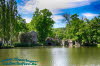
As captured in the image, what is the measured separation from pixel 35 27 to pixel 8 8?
66.1 feet

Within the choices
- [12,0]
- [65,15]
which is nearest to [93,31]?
[65,15]

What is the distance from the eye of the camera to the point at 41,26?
5644cm

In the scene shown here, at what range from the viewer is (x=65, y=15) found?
59938mm

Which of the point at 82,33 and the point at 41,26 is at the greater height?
the point at 41,26

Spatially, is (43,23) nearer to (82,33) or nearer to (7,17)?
(82,33)

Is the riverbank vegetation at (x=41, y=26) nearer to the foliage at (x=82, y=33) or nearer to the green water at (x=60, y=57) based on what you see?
the foliage at (x=82, y=33)

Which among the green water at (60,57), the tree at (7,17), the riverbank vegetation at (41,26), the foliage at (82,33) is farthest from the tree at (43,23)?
the green water at (60,57)

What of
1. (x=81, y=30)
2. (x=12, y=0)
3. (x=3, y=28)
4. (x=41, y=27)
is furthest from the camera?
(x=41, y=27)

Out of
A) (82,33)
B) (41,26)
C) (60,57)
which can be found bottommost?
(60,57)

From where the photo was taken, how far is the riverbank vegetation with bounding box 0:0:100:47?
36500mm

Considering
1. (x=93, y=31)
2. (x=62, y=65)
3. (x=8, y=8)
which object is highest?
(x=8, y=8)

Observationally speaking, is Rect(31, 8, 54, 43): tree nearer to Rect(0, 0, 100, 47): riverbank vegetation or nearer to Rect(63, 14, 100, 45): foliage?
Rect(0, 0, 100, 47): riverbank vegetation

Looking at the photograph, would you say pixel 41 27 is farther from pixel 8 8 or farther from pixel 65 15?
pixel 8 8

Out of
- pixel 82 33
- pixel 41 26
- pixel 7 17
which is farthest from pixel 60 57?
pixel 41 26
